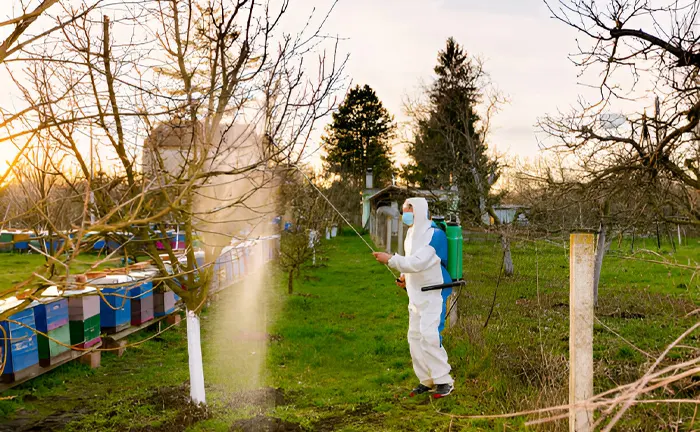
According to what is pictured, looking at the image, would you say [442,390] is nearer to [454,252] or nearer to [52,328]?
[454,252]

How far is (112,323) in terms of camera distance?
→ 8.73 m

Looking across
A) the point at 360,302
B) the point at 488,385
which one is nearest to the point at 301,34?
the point at 488,385

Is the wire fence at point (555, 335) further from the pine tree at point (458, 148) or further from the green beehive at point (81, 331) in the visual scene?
the green beehive at point (81, 331)

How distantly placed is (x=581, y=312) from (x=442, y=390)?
8.93ft

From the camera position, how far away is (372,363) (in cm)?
802

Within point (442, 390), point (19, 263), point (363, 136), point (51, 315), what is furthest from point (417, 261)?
point (363, 136)

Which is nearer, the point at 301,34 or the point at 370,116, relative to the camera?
the point at 301,34

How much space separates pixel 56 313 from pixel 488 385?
5.17 metres

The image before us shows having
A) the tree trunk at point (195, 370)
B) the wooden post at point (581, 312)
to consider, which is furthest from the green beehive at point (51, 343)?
the wooden post at point (581, 312)

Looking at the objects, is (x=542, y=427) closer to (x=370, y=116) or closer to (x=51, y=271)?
(x=51, y=271)

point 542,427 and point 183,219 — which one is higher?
point 183,219

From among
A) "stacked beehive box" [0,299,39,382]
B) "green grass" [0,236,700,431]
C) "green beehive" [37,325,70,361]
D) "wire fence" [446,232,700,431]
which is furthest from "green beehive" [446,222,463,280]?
"green beehive" [37,325,70,361]

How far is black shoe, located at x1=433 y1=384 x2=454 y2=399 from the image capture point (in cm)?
607

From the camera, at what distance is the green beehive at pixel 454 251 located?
6254 mm
